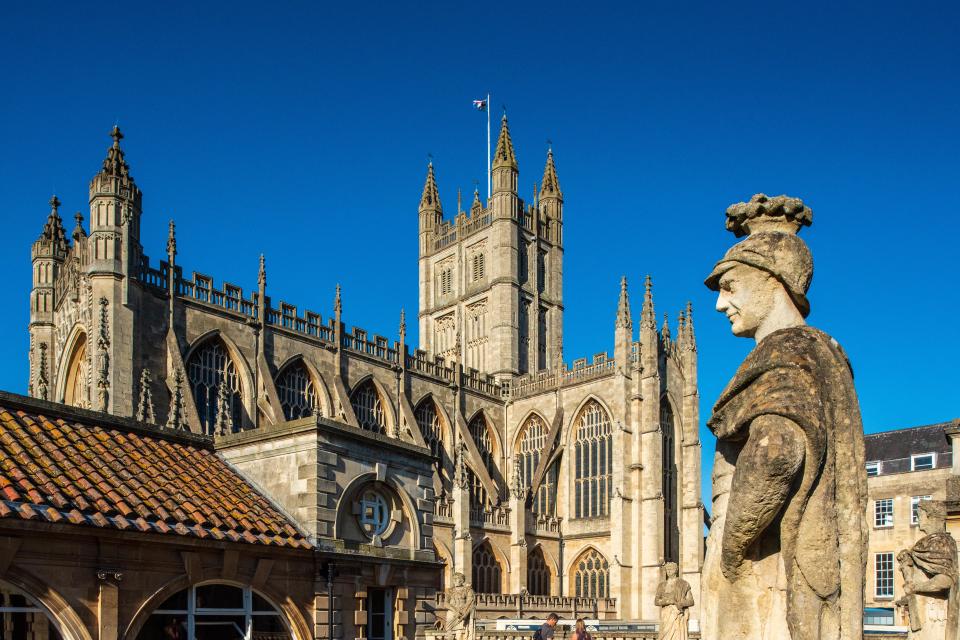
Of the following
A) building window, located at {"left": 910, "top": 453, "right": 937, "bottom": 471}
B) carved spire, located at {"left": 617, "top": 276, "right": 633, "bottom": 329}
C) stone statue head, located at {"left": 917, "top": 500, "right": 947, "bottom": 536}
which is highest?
carved spire, located at {"left": 617, "top": 276, "right": 633, "bottom": 329}

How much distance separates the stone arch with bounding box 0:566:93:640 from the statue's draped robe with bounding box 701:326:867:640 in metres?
8.66

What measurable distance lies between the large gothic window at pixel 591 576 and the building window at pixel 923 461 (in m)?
14.0

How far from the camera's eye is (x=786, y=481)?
3182 millimetres

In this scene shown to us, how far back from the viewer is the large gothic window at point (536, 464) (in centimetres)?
4550

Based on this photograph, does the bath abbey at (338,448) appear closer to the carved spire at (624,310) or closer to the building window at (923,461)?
the carved spire at (624,310)

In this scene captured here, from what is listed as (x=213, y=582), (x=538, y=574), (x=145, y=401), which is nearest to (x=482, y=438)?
(x=538, y=574)

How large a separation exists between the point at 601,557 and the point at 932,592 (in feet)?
115

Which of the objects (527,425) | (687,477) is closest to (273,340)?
(527,425)

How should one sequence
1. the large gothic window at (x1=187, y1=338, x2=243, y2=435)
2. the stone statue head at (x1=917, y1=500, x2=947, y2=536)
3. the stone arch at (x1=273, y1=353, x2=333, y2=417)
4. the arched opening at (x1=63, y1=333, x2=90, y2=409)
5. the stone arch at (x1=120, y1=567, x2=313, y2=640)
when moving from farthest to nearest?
1. the stone arch at (x1=273, y1=353, x2=333, y2=417)
2. the large gothic window at (x1=187, y1=338, x2=243, y2=435)
3. the arched opening at (x1=63, y1=333, x2=90, y2=409)
4. the stone arch at (x1=120, y1=567, x2=313, y2=640)
5. the stone statue head at (x1=917, y1=500, x2=947, y2=536)

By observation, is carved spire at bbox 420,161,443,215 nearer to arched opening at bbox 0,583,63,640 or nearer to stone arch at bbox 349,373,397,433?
stone arch at bbox 349,373,397,433

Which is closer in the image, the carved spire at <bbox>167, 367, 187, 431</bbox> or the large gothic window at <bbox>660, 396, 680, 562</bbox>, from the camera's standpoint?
the carved spire at <bbox>167, 367, 187, 431</bbox>

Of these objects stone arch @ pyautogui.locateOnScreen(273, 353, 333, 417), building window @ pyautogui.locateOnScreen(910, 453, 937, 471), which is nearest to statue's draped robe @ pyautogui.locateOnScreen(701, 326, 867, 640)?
stone arch @ pyautogui.locateOnScreen(273, 353, 333, 417)

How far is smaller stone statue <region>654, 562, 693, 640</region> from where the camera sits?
15258mm

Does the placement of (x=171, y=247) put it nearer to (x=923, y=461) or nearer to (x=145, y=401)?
(x=145, y=401)
